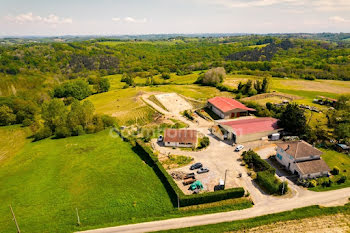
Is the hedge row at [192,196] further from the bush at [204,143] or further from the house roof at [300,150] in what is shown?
the house roof at [300,150]

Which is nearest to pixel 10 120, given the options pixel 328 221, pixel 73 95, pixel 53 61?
pixel 73 95

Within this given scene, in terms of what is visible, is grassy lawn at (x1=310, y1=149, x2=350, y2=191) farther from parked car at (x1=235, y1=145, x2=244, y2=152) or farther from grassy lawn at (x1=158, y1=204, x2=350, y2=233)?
parked car at (x1=235, y1=145, x2=244, y2=152)

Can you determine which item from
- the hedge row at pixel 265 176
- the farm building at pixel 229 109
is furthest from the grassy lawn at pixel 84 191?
the farm building at pixel 229 109

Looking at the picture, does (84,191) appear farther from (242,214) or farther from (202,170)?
(242,214)

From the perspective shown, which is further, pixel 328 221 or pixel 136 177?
pixel 136 177

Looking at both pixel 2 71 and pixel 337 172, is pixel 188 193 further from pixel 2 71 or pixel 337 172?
pixel 2 71

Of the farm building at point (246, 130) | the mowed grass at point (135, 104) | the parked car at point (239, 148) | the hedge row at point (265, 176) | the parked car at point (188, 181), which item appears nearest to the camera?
the hedge row at point (265, 176)
